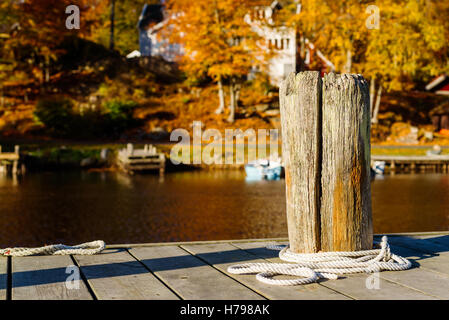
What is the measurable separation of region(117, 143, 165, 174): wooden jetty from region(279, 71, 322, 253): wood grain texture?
28316mm

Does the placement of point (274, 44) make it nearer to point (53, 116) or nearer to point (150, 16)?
point (53, 116)

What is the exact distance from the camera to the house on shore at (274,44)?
164 feet

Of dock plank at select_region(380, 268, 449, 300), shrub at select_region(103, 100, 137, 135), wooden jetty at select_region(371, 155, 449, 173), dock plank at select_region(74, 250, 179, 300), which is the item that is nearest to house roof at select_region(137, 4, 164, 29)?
shrub at select_region(103, 100, 137, 135)

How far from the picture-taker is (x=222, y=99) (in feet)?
154

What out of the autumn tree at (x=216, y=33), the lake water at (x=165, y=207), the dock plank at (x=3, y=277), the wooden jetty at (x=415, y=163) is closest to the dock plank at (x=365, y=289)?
the dock plank at (x=3, y=277)

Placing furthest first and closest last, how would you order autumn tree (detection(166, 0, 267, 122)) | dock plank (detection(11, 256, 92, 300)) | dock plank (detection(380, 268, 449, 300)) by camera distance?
autumn tree (detection(166, 0, 267, 122))
dock plank (detection(380, 268, 449, 300))
dock plank (detection(11, 256, 92, 300))

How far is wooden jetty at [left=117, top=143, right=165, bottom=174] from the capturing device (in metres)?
35.7

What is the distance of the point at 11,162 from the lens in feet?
115

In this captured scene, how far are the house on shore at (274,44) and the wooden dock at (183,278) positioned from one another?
37033 mm

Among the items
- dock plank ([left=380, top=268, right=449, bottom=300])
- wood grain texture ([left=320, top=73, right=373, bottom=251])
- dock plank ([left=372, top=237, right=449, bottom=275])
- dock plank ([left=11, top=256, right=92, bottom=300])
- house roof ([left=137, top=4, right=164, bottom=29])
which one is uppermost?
house roof ([left=137, top=4, right=164, bottom=29])

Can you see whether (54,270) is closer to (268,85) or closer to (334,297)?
(334,297)

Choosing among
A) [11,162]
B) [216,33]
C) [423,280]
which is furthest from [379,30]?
[423,280]

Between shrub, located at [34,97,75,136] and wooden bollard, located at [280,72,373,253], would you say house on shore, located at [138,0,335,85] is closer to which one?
shrub, located at [34,97,75,136]

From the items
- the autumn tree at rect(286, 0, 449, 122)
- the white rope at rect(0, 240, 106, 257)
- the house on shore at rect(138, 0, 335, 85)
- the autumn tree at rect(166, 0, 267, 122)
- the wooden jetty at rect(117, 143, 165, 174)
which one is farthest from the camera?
the house on shore at rect(138, 0, 335, 85)
